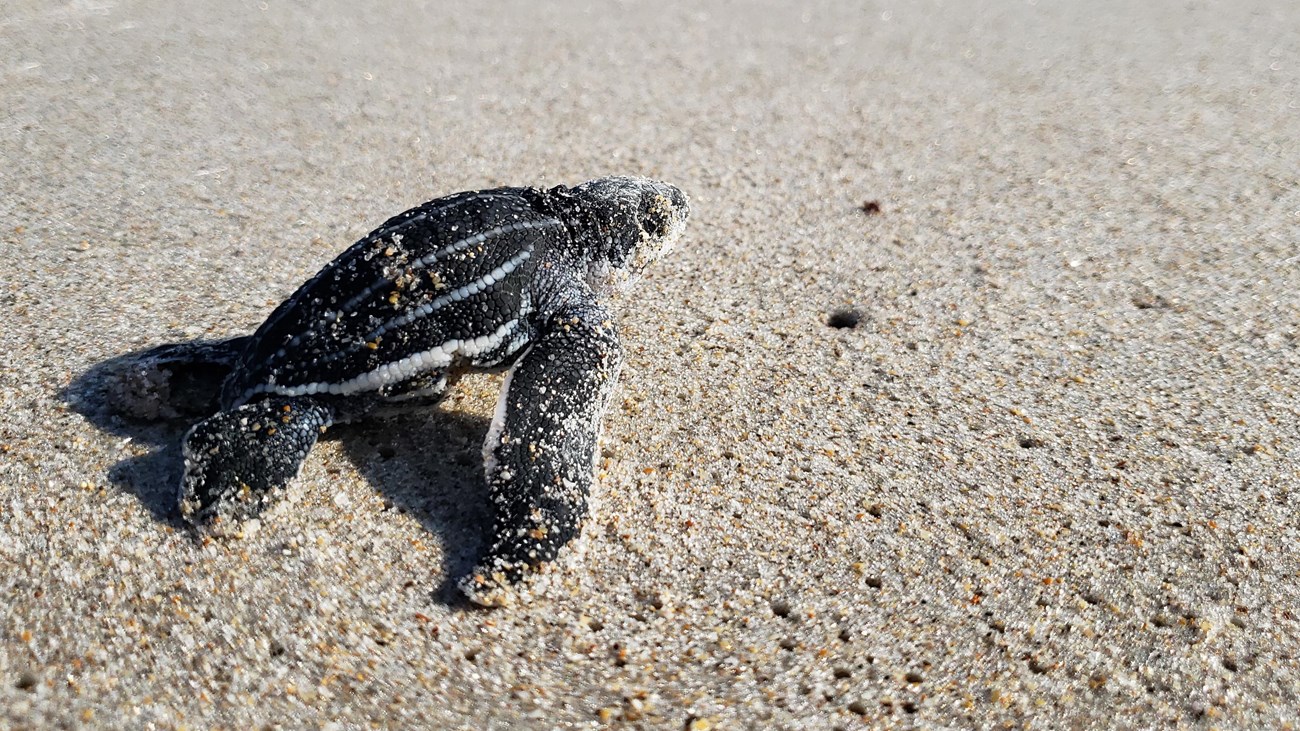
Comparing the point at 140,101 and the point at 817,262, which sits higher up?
the point at 140,101

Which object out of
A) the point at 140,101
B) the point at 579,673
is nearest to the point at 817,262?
the point at 579,673

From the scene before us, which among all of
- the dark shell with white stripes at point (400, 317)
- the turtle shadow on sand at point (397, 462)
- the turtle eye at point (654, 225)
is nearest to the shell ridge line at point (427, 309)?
the dark shell with white stripes at point (400, 317)

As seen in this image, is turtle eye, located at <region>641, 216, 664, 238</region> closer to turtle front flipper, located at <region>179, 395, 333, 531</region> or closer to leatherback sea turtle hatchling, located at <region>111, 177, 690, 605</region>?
leatherback sea turtle hatchling, located at <region>111, 177, 690, 605</region>

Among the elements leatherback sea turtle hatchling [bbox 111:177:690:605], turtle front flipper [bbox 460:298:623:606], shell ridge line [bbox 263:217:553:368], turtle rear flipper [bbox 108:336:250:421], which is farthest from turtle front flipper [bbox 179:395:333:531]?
turtle front flipper [bbox 460:298:623:606]

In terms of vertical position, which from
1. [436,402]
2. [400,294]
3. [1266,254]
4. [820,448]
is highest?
[400,294]

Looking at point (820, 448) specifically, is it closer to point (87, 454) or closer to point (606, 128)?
point (87, 454)

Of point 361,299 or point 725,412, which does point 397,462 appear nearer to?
point 361,299

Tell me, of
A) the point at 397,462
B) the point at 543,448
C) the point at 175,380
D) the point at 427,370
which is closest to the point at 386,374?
the point at 427,370
